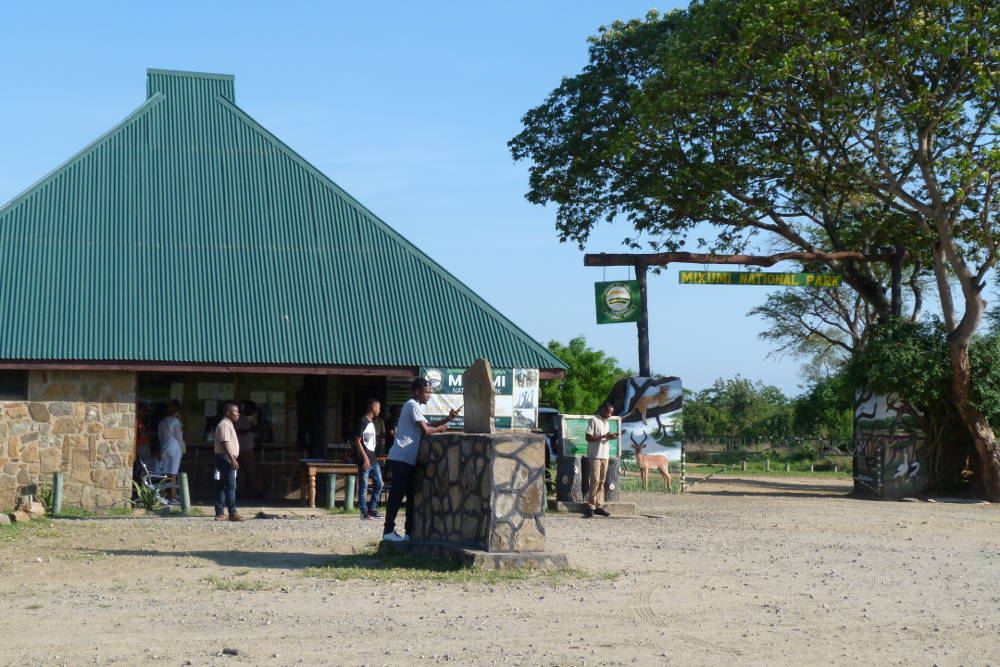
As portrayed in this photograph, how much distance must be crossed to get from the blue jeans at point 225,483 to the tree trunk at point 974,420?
14.2 m

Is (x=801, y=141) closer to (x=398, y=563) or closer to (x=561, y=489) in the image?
(x=561, y=489)

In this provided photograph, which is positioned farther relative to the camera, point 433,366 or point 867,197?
point 867,197

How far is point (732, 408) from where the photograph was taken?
200ft

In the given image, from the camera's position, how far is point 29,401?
54.5 feet

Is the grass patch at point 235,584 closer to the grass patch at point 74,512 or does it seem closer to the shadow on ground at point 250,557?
the shadow on ground at point 250,557

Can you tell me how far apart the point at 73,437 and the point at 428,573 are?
8478 millimetres

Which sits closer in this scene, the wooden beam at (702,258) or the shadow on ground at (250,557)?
the shadow on ground at (250,557)

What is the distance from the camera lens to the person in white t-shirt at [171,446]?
17.4m

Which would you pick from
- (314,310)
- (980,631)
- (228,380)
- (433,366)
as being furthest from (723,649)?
(228,380)

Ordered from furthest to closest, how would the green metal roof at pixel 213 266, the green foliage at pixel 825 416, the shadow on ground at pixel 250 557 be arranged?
the green foliage at pixel 825 416, the green metal roof at pixel 213 266, the shadow on ground at pixel 250 557

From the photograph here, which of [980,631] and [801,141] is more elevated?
[801,141]

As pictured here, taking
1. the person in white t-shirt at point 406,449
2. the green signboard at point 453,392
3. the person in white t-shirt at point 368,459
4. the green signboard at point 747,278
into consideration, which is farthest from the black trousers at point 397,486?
the green signboard at point 747,278

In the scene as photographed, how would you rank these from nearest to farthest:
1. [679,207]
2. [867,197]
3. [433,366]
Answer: [433,366] < [679,207] < [867,197]

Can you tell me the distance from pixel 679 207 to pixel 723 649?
1894cm
